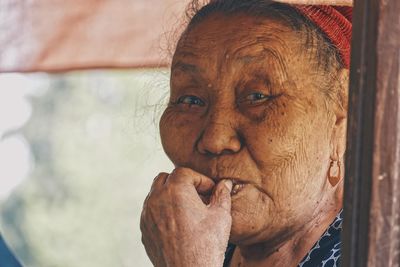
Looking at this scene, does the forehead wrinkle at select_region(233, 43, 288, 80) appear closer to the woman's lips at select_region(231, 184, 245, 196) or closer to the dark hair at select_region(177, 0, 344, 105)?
the dark hair at select_region(177, 0, 344, 105)

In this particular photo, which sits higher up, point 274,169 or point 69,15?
point 69,15

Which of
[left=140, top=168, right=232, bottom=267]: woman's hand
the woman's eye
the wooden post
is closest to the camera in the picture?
the wooden post

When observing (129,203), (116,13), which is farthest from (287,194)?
(129,203)

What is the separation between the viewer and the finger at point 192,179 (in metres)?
2.70

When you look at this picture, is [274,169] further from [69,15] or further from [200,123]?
[69,15]

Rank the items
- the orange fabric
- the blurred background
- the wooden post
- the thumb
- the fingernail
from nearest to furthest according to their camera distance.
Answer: the wooden post → the thumb → the fingernail → the orange fabric → the blurred background

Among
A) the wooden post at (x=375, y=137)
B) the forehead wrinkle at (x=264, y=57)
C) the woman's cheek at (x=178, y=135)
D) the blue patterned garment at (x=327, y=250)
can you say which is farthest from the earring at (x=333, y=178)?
the wooden post at (x=375, y=137)

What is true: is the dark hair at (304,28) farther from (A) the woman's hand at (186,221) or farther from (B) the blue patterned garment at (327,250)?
(A) the woman's hand at (186,221)

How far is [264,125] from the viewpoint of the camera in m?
2.94

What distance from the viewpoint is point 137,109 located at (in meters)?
4.19

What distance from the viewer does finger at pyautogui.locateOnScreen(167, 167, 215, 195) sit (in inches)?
106

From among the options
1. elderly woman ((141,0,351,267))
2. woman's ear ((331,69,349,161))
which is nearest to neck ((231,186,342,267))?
elderly woman ((141,0,351,267))

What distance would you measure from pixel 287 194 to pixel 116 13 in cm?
134

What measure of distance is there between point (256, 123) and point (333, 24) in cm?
44
